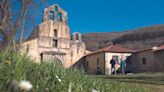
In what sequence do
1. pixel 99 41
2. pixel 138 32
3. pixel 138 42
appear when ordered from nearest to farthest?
pixel 138 42, pixel 138 32, pixel 99 41

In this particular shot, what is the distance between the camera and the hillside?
6297 centimetres

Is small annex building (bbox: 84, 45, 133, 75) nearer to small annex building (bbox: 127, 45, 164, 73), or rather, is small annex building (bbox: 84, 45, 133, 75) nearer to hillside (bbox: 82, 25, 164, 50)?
small annex building (bbox: 127, 45, 164, 73)

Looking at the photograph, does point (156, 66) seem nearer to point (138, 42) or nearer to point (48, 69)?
point (138, 42)

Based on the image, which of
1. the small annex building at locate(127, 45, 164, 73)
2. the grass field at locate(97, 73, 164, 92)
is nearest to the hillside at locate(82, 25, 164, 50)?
the small annex building at locate(127, 45, 164, 73)

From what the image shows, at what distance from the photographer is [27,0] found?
790 inches

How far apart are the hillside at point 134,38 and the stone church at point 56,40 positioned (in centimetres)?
1723

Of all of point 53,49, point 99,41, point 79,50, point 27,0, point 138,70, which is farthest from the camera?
point 99,41

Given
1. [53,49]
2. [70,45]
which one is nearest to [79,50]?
[70,45]

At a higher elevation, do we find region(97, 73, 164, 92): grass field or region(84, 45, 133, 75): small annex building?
region(84, 45, 133, 75): small annex building

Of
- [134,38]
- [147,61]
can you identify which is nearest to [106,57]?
[147,61]

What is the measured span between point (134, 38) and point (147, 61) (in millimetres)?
26797

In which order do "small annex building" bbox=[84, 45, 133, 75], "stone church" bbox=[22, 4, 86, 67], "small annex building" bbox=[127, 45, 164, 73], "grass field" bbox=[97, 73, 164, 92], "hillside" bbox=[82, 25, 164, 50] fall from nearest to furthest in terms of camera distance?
"grass field" bbox=[97, 73, 164, 92] < "small annex building" bbox=[127, 45, 164, 73] < "small annex building" bbox=[84, 45, 133, 75] < "stone church" bbox=[22, 4, 86, 67] < "hillside" bbox=[82, 25, 164, 50]

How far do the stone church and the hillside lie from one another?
56.5 ft

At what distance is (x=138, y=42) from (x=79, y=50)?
65.8 ft
